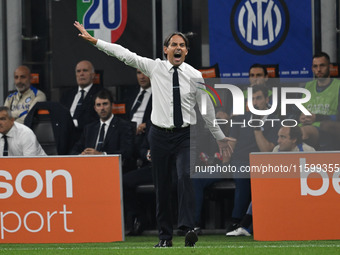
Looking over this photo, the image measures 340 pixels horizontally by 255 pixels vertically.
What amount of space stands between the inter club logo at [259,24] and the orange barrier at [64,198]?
3.34 meters

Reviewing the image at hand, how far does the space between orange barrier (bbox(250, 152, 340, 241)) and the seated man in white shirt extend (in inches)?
114

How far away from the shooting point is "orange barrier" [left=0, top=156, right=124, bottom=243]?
30.7 feet

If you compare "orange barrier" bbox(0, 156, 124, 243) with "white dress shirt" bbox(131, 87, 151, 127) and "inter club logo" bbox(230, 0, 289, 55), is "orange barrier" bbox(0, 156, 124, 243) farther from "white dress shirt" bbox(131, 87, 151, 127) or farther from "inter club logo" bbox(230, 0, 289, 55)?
"inter club logo" bbox(230, 0, 289, 55)

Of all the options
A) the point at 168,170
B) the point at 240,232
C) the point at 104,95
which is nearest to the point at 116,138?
the point at 104,95

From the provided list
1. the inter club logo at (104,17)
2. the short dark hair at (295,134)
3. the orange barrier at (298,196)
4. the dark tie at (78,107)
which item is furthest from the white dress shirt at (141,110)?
the orange barrier at (298,196)

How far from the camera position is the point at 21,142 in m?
10.8

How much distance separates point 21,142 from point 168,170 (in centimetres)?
287

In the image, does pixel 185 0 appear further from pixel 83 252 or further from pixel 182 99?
pixel 83 252

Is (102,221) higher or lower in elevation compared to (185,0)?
lower

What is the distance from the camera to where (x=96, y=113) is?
11.6 m

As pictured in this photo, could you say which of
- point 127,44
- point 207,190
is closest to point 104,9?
point 127,44

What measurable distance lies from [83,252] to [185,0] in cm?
533

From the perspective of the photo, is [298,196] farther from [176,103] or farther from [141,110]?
[141,110]

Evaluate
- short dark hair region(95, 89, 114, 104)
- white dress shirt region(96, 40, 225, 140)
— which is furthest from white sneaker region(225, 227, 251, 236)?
short dark hair region(95, 89, 114, 104)
